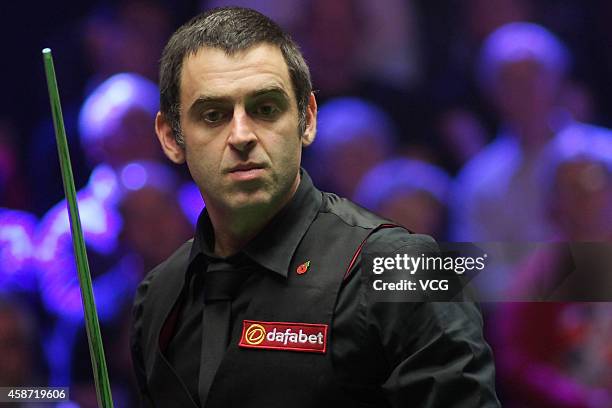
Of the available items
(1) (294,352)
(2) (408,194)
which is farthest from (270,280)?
(2) (408,194)

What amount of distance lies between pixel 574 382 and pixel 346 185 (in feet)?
3.13

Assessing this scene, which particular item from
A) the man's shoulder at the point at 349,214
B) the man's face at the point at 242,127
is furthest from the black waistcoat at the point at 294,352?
the man's face at the point at 242,127

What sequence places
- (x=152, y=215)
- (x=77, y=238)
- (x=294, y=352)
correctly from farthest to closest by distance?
(x=152, y=215) < (x=294, y=352) < (x=77, y=238)

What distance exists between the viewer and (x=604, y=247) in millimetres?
2982

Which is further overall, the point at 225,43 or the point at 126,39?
the point at 126,39

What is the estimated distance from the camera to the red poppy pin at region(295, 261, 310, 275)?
188 centimetres

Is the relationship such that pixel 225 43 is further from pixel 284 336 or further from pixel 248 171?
pixel 284 336

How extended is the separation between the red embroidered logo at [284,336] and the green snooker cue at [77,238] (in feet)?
0.96

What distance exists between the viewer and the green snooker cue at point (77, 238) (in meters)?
1.56

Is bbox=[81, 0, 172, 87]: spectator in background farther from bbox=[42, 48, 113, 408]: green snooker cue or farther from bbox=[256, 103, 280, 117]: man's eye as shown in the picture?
bbox=[42, 48, 113, 408]: green snooker cue

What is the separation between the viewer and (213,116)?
189 centimetres

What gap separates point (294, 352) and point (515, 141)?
1537 mm

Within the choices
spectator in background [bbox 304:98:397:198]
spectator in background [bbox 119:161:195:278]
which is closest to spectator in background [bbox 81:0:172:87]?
spectator in background [bbox 119:161:195:278]

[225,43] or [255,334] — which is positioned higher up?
[225,43]
